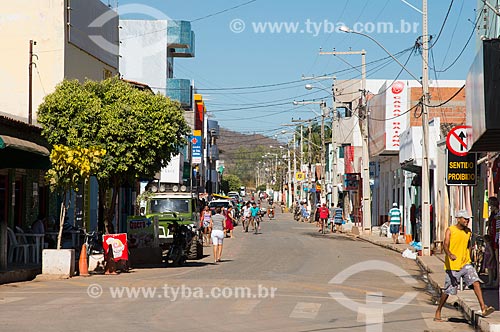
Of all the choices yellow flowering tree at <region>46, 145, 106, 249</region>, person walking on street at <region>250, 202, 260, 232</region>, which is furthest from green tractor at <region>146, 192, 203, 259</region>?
person walking on street at <region>250, 202, 260, 232</region>

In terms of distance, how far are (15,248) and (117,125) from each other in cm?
464

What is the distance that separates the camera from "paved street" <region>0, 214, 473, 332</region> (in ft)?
46.8

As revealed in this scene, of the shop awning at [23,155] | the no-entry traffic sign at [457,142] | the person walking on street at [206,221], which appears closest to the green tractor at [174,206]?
the person walking on street at [206,221]

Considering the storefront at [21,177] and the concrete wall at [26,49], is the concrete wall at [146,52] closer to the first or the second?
the concrete wall at [26,49]

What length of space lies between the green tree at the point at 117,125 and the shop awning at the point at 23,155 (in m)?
0.95

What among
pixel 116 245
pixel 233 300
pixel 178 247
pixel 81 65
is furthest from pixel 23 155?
pixel 81 65

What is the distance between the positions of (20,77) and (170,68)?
50.6m

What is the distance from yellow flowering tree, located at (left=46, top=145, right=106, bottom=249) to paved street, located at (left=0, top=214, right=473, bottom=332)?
2.78 metres

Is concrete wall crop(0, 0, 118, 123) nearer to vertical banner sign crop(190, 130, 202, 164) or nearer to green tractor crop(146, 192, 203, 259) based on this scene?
green tractor crop(146, 192, 203, 259)

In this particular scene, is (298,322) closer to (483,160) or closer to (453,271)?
(453,271)

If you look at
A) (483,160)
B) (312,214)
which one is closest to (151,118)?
(483,160)

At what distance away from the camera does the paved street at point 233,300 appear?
14258mm

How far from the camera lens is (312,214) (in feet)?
289

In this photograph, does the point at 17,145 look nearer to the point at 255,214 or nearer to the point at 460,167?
the point at 460,167
